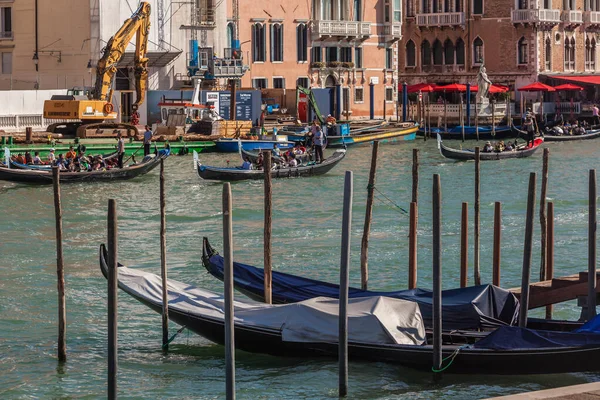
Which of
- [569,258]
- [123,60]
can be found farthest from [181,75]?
[569,258]

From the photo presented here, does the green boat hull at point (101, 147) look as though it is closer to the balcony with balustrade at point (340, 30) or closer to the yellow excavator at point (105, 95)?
the yellow excavator at point (105, 95)

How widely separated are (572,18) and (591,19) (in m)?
1.29

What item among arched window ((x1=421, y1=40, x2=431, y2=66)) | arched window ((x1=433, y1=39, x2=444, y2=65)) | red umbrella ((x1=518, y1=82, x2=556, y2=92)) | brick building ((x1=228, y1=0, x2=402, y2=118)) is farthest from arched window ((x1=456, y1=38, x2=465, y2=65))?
red umbrella ((x1=518, y1=82, x2=556, y2=92))

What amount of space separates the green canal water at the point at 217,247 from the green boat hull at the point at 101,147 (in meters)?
0.86

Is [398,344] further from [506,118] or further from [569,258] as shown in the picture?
[506,118]

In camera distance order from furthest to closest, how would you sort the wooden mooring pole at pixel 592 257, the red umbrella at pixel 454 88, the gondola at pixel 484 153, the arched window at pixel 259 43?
the red umbrella at pixel 454 88 < the arched window at pixel 259 43 < the gondola at pixel 484 153 < the wooden mooring pole at pixel 592 257

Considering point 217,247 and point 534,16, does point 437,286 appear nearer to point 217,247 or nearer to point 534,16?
point 217,247

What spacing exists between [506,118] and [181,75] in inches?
429

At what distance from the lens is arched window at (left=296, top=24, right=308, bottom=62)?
1666 inches

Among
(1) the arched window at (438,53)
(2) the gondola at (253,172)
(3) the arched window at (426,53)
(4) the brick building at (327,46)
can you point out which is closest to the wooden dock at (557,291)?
(2) the gondola at (253,172)

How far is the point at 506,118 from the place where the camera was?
143ft

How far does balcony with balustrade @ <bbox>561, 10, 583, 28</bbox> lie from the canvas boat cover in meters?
37.7

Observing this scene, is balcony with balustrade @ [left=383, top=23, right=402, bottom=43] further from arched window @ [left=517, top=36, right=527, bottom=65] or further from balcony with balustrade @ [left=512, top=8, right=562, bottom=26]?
arched window @ [left=517, top=36, right=527, bottom=65]

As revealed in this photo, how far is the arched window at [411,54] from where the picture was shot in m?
47.9
